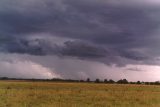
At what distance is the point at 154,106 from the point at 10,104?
46.1 feet

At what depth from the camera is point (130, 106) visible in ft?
95.3

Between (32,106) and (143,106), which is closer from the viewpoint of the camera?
(32,106)

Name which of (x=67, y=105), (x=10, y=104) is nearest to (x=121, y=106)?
(x=67, y=105)

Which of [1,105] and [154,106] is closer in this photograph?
[1,105]

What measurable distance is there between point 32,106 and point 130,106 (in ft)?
31.1

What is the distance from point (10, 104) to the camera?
92.7 ft

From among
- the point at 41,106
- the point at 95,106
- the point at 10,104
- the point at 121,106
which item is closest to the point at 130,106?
the point at 121,106

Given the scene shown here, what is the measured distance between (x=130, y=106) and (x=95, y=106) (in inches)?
141

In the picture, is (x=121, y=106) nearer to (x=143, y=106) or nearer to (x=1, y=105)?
(x=143, y=106)

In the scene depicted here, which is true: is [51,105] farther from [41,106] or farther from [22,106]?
[22,106]

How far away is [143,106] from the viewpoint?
29297mm

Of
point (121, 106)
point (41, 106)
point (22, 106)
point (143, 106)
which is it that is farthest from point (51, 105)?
point (143, 106)

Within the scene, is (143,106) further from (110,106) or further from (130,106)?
(110,106)

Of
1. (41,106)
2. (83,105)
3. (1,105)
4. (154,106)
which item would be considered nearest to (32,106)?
(41,106)
